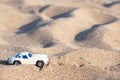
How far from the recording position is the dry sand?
27.8 m

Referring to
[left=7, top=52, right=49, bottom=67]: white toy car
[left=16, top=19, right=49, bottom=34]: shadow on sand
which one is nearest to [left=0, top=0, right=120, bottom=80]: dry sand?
[left=16, top=19, right=49, bottom=34]: shadow on sand

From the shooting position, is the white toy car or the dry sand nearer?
the dry sand

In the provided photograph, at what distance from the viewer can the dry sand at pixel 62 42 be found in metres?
27.8

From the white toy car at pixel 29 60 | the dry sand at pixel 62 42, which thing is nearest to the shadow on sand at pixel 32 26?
the dry sand at pixel 62 42

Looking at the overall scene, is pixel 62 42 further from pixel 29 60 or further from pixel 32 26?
pixel 29 60

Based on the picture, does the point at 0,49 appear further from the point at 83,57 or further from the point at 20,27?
the point at 20,27

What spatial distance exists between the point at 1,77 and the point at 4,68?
1309mm

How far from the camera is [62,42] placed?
43.0 meters

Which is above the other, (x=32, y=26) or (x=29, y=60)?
(x=32, y=26)

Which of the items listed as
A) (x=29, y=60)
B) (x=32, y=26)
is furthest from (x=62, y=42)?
(x=29, y=60)

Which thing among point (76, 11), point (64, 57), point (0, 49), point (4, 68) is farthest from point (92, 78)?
point (76, 11)

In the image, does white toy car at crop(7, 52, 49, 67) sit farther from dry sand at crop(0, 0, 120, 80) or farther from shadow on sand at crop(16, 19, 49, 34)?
shadow on sand at crop(16, 19, 49, 34)

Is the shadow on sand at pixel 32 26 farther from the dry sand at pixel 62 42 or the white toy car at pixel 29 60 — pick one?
the white toy car at pixel 29 60

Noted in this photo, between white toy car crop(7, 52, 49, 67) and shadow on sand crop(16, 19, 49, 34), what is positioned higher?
shadow on sand crop(16, 19, 49, 34)
